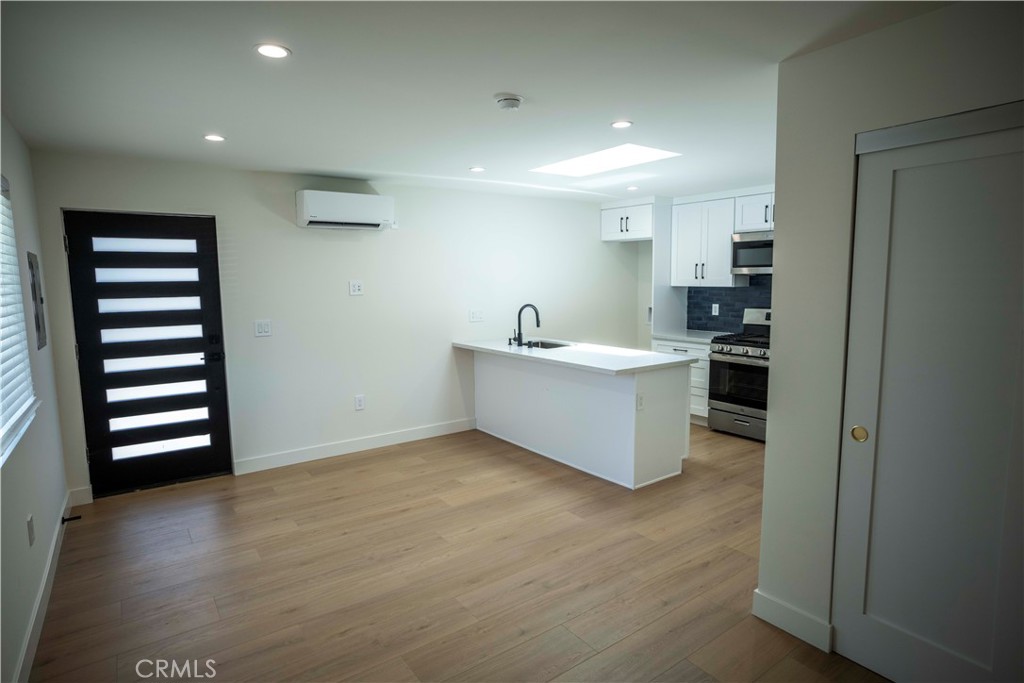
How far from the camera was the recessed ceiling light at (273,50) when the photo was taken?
200 cm

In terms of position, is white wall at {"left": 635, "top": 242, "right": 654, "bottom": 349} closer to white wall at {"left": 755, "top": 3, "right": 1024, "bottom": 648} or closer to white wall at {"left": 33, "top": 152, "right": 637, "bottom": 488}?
white wall at {"left": 33, "top": 152, "right": 637, "bottom": 488}

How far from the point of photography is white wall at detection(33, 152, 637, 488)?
12.5ft

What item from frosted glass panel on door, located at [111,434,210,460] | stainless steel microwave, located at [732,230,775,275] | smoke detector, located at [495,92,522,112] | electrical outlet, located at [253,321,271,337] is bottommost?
frosted glass panel on door, located at [111,434,210,460]

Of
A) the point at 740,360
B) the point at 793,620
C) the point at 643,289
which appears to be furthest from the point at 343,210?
the point at 793,620

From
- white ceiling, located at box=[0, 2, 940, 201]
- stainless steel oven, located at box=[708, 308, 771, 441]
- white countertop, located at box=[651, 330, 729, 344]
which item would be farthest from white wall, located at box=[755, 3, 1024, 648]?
white countertop, located at box=[651, 330, 729, 344]

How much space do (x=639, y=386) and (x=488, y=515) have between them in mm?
1355

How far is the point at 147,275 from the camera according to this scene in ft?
13.0

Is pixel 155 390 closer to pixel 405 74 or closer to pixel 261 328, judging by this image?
pixel 261 328

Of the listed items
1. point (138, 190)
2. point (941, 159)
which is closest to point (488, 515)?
point (941, 159)

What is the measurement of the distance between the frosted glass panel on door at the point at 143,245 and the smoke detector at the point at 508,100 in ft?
9.07

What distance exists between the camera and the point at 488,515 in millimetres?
3559

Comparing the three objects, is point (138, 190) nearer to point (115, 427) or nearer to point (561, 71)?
point (115, 427)

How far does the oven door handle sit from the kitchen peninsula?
1021 millimetres

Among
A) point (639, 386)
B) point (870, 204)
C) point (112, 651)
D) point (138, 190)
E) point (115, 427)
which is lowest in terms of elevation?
point (112, 651)
